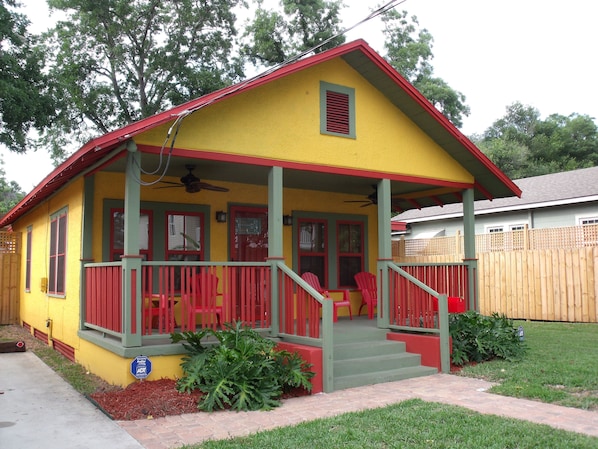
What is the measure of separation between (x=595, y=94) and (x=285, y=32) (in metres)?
26.3

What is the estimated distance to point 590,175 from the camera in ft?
64.1

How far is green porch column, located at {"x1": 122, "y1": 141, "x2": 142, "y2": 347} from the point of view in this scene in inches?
261

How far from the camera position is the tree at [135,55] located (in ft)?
77.4

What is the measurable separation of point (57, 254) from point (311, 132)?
5494mm

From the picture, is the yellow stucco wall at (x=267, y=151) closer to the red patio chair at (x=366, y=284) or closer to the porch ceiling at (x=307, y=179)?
the porch ceiling at (x=307, y=179)

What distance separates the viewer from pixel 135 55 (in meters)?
25.1

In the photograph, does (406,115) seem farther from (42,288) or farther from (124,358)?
(42,288)

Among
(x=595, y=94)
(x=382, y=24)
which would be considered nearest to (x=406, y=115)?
(x=382, y=24)

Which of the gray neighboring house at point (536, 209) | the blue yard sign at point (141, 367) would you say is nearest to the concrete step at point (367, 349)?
the blue yard sign at point (141, 367)

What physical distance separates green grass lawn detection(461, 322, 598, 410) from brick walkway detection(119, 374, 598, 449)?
0.93 ft

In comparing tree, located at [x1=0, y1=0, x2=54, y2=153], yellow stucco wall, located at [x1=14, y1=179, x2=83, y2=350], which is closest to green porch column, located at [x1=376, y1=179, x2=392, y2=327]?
yellow stucco wall, located at [x1=14, y1=179, x2=83, y2=350]

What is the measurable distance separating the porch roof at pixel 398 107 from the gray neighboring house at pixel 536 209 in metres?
4.77

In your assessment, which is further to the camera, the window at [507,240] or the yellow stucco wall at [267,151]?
the window at [507,240]

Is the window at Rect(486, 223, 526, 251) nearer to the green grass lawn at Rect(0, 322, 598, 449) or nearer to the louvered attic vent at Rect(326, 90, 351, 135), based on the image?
the green grass lawn at Rect(0, 322, 598, 449)
